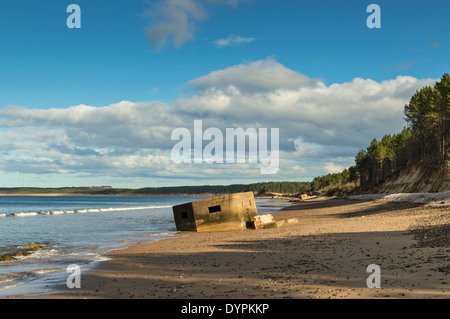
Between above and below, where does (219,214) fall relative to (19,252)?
above

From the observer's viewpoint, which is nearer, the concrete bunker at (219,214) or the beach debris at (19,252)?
the beach debris at (19,252)

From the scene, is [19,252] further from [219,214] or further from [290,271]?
[290,271]

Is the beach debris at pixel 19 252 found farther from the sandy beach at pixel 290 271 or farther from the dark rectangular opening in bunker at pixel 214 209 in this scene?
the dark rectangular opening in bunker at pixel 214 209

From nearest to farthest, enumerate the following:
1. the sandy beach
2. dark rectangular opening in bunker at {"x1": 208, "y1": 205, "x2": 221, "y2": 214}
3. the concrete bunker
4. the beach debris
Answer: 1. the sandy beach
2. the beach debris
3. the concrete bunker
4. dark rectangular opening in bunker at {"x1": 208, "y1": 205, "x2": 221, "y2": 214}

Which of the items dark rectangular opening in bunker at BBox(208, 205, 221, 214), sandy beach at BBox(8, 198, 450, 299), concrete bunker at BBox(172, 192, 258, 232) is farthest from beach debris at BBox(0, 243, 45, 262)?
dark rectangular opening in bunker at BBox(208, 205, 221, 214)

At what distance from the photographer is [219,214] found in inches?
1225

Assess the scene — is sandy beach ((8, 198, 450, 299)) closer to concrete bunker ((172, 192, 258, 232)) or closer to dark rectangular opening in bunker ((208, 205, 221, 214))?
concrete bunker ((172, 192, 258, 232))

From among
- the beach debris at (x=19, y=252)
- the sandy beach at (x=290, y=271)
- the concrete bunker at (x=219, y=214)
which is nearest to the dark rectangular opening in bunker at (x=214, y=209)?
the concrete bunker at (x=219, y=214)

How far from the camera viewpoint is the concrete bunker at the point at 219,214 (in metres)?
31.0

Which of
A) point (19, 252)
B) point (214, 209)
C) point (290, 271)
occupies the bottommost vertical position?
point (19, 252)

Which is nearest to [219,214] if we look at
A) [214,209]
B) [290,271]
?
[214,209]

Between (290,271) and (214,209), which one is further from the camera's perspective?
(214,209)

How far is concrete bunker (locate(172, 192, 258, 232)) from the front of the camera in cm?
3100

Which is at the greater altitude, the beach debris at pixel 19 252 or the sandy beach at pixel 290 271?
the sandy beach at pixel 290 271
